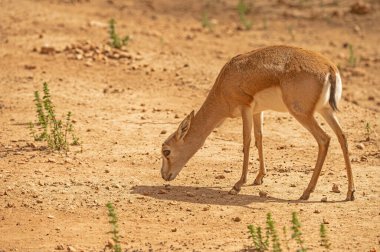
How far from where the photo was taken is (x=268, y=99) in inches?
406

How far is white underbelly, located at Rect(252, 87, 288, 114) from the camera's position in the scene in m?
10.2

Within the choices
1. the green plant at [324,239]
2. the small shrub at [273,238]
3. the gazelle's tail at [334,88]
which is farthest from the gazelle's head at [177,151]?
the green plant at [324,239]

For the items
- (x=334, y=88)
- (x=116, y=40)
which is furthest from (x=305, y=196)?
(x=116, y=40)

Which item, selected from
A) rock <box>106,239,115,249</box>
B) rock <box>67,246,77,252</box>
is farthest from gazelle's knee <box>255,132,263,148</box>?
rock <box>67,246,77,252</box>

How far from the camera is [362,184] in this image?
1067 centimetres

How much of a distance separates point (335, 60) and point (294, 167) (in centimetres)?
582

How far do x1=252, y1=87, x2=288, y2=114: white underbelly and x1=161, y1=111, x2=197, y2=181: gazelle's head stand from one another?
80 cm

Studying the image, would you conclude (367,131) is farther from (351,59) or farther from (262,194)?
(351,59)

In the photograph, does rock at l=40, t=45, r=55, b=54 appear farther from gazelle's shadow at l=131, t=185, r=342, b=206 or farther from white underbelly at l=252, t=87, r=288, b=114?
white underbelly at l=252, t=87, r=288, b=114

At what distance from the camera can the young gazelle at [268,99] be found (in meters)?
9.98

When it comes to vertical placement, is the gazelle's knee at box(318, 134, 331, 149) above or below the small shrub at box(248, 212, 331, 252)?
above

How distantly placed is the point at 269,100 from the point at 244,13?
32.3 ft

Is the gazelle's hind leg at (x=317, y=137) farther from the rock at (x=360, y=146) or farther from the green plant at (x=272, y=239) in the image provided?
the rock at (x=360, y=146)

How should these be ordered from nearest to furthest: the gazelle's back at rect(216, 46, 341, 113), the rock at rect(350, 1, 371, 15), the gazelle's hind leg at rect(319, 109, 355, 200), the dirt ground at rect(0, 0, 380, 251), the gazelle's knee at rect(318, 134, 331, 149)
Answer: the dirt ground at rect(0, 0, 380, 251)
the gazelle's back at rect(216, 46, 341, 113)
the gazelle's hind leg at rect(319, 109, 355, 200)
the gazelle's knee at rect(318, 134, 331, 149)
the rock at rect(350, 1, 371, 15)
